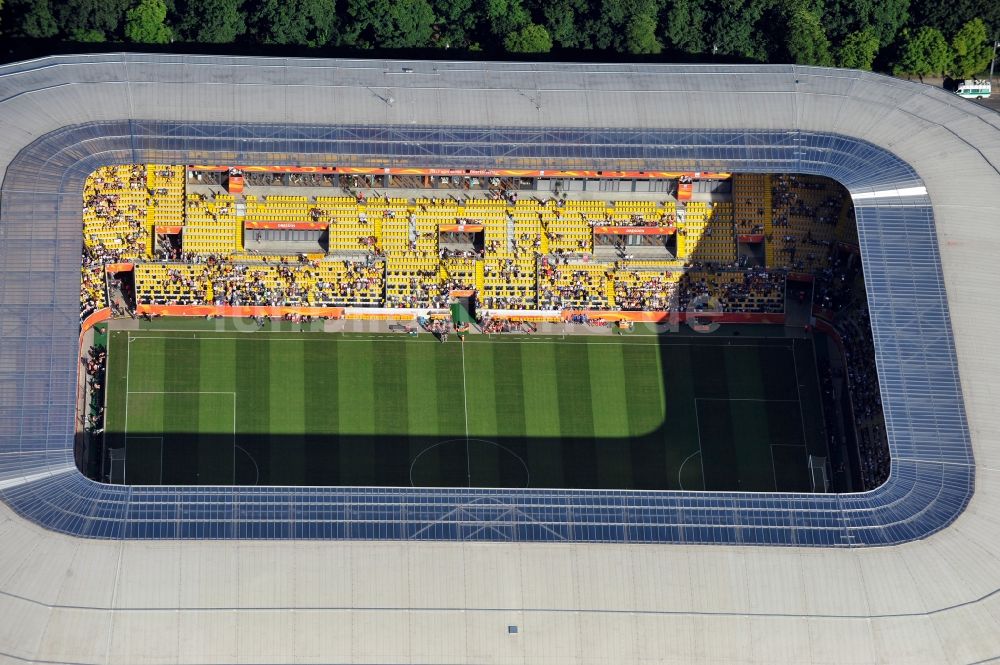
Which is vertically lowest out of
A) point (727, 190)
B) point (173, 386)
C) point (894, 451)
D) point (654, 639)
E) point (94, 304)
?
point (654, 639)

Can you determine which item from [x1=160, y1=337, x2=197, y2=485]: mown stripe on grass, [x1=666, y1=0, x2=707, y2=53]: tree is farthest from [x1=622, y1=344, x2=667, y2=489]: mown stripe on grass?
[x1=160, y1=337, x2=197, y2=485]: mown stripe on grass

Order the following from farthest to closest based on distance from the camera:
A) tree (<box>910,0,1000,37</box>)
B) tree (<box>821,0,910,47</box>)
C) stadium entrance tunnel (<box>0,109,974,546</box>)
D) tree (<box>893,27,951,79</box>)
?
tree (<box>910,0,1000,37</box>)
tree (<box>821,0,910,47</box>)
tree (<box>893,27,951,79</box>)
stadium entrance tunnel (<box>0,109,974,546</box>)

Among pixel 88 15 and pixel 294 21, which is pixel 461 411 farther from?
pixel 88 15

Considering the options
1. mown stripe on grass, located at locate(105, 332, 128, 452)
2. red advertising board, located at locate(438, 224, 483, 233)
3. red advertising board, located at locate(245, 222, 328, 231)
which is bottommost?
mown stripe on grass, located at locate(105, 332, 128, 452)

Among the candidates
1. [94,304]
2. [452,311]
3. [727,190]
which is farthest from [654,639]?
[94,304]

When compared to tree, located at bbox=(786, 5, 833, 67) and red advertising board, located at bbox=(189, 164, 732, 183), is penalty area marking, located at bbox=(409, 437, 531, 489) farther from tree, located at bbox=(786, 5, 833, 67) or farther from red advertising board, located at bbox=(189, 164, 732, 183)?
tree, located at bbox=(786, 5, 833, 67)

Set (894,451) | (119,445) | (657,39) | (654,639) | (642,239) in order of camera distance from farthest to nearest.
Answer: (657,39)
(642,239)
(119,445)
(894,451)
(654,639)

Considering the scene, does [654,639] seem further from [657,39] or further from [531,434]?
[657,39]
